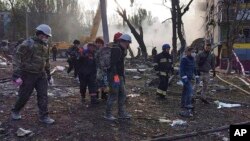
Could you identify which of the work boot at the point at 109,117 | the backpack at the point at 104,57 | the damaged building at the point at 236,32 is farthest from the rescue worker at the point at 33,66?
the damaged building at the point at 236,32

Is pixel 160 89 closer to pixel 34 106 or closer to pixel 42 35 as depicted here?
pixel 34 106

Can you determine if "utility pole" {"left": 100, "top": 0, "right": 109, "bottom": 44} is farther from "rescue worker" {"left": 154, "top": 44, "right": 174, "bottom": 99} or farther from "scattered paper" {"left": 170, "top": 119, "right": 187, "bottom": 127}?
"scattered paper" {"left": 170, "top": 119, "right": 187, "bottom": 127}

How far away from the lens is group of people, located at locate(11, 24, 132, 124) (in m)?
7.51

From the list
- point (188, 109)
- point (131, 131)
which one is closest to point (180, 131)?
point (131, 131)

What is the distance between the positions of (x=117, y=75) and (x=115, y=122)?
97 cm

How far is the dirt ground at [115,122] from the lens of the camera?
7434 millimetres

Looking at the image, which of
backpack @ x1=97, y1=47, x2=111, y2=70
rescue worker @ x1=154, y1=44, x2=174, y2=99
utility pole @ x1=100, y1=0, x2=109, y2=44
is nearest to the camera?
backpack @ x1=97, y1=47, x2=111, y2=70

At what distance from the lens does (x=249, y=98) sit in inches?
489

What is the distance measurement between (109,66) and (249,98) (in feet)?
19.3

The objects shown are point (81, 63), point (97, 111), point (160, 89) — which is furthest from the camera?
point (160, 89)

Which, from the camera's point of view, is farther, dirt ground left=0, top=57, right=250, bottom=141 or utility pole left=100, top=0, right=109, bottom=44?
utility pole left=100, top=0, right=109, bottom=44

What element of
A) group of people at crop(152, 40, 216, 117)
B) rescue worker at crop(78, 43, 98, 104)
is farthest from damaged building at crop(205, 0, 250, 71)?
rescue worker at crop(78, 43, 98, 104)

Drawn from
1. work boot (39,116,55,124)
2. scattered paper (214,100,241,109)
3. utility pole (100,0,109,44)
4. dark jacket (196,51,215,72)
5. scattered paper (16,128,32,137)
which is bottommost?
scattered paper (214,100,241,109)

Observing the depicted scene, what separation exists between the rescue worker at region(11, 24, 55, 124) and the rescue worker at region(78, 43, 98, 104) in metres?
2.10
